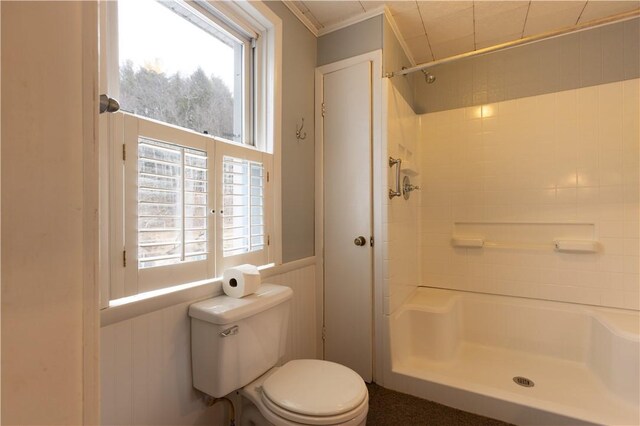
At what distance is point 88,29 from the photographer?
39cm

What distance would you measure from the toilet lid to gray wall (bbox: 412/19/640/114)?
2153mm

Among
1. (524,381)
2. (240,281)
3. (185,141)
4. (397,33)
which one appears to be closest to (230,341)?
(240,281)

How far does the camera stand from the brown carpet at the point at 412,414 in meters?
1.53

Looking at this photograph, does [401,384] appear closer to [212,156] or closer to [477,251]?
[477,251]

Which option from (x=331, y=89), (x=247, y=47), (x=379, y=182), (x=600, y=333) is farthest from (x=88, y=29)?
(x=600, y=333)

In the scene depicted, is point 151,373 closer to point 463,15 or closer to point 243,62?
point 243,62

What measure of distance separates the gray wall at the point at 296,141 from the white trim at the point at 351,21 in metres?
0.08

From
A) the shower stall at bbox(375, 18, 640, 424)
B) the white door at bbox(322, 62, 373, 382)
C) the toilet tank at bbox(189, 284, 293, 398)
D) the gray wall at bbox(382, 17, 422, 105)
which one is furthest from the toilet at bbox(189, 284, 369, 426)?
the gray wall at bbox(382, 17, 422, 105)

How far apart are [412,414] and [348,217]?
1.11 meters

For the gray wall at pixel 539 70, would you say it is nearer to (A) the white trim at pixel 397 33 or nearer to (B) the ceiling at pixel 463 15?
(B) the ceiling at pixel 463 15

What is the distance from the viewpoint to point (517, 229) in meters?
2.23

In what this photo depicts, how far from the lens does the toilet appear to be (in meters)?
1.06

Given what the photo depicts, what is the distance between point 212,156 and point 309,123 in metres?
0.82

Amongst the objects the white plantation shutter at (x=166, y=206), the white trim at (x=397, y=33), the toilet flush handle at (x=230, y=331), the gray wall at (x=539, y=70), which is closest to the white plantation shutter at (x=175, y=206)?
the white plantation shutter at (x=166, y=206)
